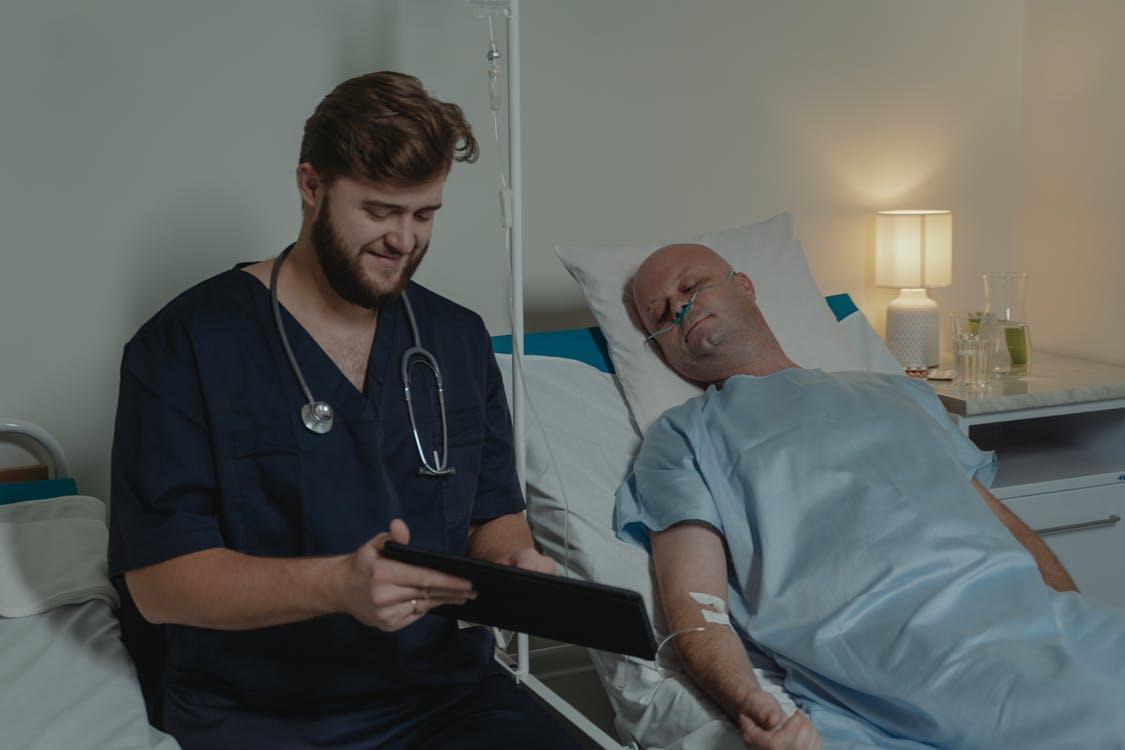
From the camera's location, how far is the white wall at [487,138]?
2.02m

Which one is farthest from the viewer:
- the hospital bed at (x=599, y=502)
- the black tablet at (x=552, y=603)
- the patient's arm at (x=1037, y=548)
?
the patient's arm at (x=1037, y=548)

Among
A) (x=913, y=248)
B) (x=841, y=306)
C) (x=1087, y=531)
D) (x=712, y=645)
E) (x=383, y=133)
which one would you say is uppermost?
(x=383, y=133)

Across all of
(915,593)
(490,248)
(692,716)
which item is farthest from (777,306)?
(692,716)

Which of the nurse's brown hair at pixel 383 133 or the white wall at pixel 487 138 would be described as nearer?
the nurse's brown hair at pixel 383 133

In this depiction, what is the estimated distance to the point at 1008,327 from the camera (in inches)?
105

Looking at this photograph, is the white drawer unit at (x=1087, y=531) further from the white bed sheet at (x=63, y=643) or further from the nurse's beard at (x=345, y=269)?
the white bed sheet at (x=63, y=643)

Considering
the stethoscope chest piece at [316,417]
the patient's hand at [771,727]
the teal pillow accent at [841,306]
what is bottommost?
the patient's hand at [771,727]

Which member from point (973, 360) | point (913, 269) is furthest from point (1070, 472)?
point (913, 269)

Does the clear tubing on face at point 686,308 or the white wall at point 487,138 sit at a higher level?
the white wall at point 487,138

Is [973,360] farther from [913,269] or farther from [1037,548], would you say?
[1037,548]

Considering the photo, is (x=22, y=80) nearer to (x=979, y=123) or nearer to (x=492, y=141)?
(x=492, y=141)

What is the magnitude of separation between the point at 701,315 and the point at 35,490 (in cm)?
115

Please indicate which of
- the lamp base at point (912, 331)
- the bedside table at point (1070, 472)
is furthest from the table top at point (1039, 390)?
the lamp base at point (912, 331)

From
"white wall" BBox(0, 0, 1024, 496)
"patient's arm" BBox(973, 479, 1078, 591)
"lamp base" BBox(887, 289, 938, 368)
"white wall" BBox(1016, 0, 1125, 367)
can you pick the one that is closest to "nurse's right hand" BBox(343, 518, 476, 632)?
"patient's arm" BBox(973, 479, 1078, 591)
